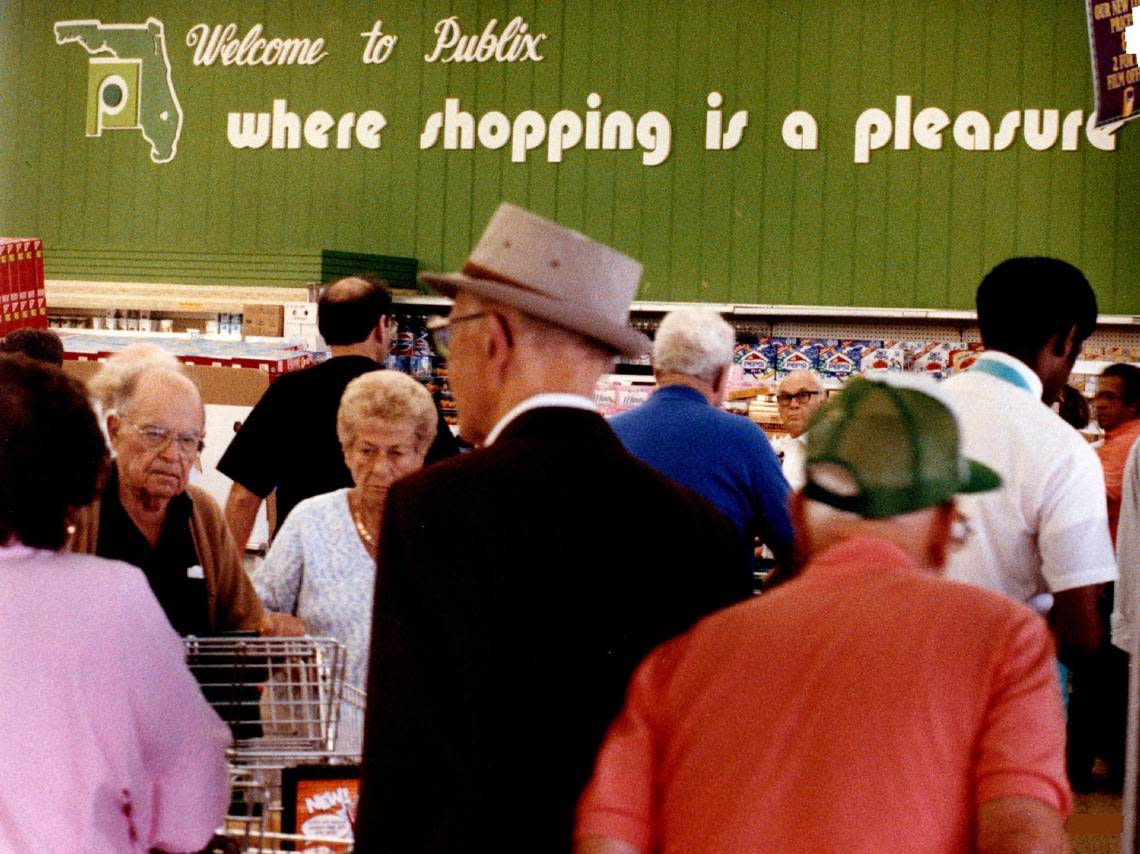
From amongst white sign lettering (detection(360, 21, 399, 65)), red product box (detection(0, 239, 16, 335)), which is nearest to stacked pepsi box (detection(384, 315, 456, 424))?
white sign lettering (detection(360, 21, 399, 65))

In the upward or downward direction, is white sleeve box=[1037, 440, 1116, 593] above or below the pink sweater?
above

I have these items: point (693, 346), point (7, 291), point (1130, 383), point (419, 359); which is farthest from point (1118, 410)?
point (7, 291)

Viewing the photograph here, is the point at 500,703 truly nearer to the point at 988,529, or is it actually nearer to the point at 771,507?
the point at 988,529

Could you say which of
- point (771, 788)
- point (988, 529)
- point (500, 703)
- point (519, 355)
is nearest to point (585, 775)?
point (500, 703)

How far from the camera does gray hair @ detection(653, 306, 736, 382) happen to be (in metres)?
3.89

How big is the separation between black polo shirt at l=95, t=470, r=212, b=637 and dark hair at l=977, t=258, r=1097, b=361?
167 cm

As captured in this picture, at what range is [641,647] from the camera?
176 cm

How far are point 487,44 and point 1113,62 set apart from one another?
16.3 feet

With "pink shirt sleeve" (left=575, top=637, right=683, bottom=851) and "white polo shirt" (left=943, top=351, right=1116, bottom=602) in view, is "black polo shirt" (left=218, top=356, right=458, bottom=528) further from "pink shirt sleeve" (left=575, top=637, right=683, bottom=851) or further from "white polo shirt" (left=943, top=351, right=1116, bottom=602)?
"pink shirt sleeve" (left=575, top=637, right=683, bottom=851)

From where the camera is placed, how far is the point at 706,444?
3.74 meters

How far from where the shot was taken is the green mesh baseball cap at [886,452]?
4.85ft

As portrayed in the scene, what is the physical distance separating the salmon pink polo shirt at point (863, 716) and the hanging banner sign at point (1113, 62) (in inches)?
214

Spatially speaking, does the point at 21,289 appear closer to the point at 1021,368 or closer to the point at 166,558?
the point at 166,558

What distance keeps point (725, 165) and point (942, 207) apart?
58.0 inches
